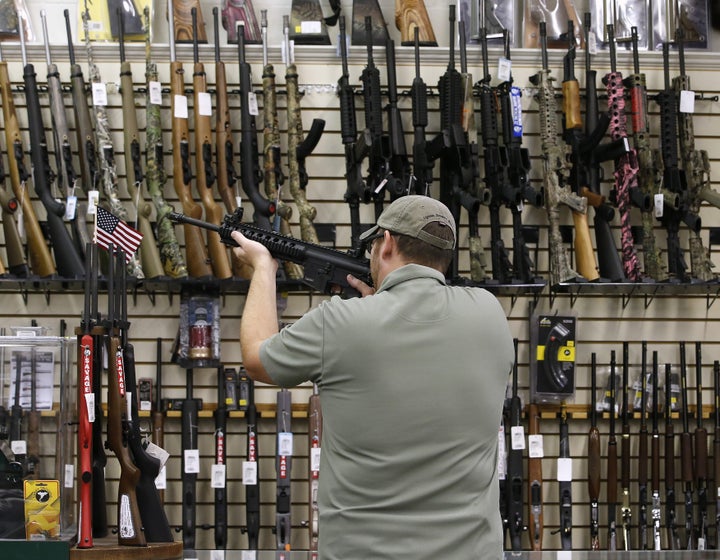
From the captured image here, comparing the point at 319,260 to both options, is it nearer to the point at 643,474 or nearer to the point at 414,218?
the point at 414,218

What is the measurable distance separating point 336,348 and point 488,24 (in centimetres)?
354

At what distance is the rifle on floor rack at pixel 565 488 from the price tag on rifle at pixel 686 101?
5.71 ft

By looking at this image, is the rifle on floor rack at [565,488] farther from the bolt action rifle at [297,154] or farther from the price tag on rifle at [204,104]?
the price tag on rifle at [204,104]

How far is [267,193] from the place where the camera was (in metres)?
4.93

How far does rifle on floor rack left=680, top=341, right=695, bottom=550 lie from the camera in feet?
16.2

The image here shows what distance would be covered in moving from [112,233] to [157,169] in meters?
1.08

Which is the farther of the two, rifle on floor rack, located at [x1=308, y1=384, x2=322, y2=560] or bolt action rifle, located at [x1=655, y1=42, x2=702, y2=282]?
bolt action rifle, located at [x1=655, y1=42, x2=702, y2=282]

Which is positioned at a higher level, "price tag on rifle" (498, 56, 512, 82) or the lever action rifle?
"price tag on rifle" (498, 56, 512, 82)

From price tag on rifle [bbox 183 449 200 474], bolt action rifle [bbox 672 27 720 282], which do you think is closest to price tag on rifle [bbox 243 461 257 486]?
price tag on rifle [bbox 183 449 200 474]

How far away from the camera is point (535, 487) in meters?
4.96

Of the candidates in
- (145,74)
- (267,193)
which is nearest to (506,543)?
(267,193)

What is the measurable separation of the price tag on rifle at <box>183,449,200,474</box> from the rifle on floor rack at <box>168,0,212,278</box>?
2.82ft

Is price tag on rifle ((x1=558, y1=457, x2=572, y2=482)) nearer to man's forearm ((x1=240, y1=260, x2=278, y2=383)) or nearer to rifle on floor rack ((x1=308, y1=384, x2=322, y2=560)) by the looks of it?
rifle on floor rack ((x1=308, y1=384, x2=322, y2=560))

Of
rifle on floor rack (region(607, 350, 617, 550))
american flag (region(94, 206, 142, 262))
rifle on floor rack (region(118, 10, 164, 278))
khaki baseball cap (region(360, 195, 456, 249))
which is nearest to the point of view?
khaki baseball cap (region(360, 195, 456, 249))
